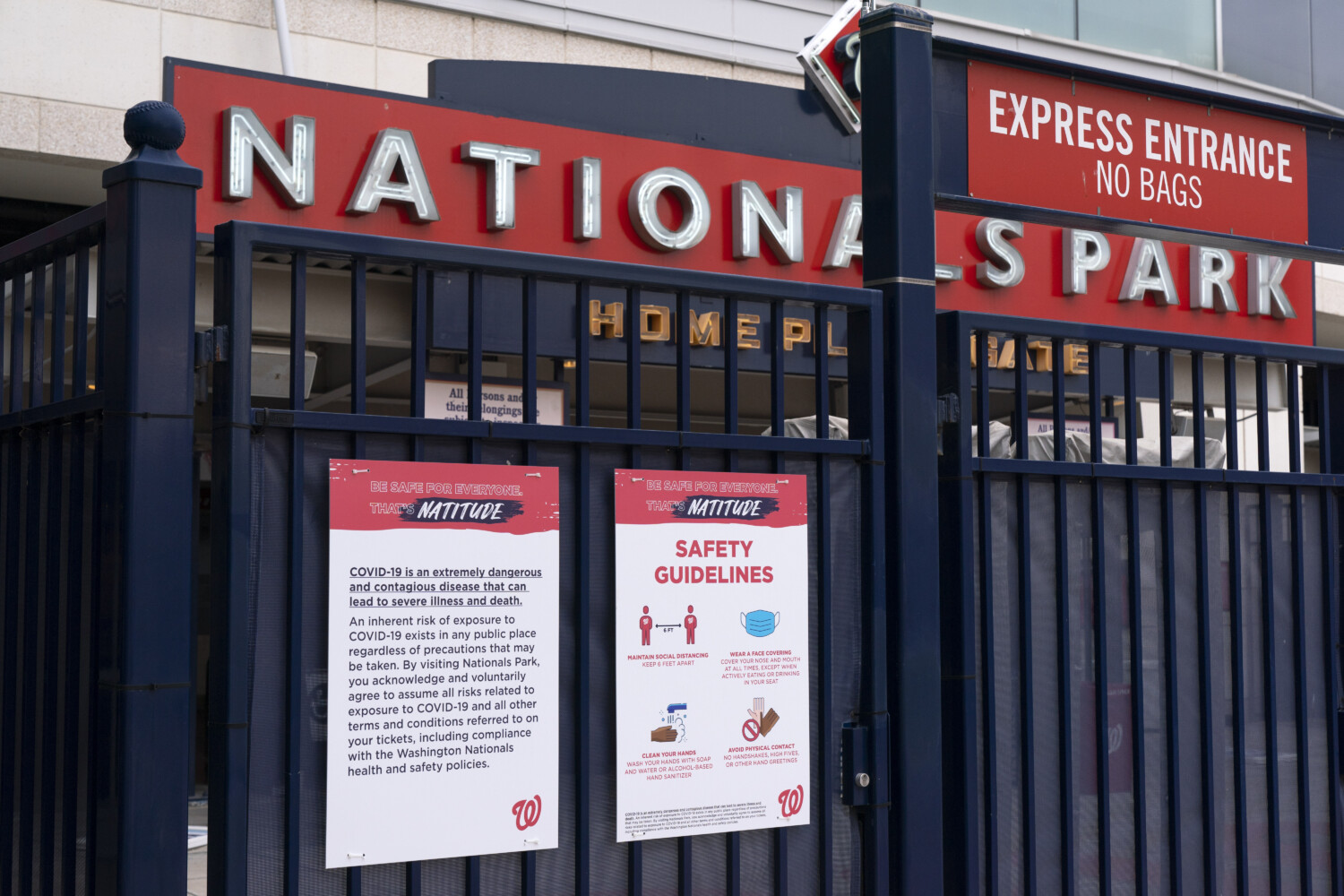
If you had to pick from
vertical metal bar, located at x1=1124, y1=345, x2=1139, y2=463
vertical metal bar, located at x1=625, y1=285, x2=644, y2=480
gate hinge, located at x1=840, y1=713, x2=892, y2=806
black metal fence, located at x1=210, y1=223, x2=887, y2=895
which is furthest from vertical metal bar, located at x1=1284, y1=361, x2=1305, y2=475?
vertical metal bar, located at x1=625, y1=285, x2=644, y2=480

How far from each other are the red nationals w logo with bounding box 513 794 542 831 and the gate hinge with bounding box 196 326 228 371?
1202 mm

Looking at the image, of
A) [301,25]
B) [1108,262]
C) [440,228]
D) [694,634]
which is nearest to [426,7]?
[301,25]

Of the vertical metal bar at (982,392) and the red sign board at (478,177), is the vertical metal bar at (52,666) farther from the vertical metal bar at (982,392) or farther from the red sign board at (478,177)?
the red sign board at (478,177)

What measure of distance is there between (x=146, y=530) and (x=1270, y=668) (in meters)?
3.37

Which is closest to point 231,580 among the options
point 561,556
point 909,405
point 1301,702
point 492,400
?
point 561,556

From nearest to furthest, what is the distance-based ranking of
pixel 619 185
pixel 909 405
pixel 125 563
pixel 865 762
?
pixel 125 563 → pixel 865 762 → pixel 909 405 → pixel 619 185

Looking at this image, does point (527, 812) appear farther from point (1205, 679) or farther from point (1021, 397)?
point (1205, 679)

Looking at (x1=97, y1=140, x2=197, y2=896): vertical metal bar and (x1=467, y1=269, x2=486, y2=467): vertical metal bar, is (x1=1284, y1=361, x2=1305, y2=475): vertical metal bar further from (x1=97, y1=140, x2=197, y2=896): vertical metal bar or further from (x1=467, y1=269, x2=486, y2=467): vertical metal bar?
(x1=97, y1=140, x2=197, y2=896): vertical metal bar

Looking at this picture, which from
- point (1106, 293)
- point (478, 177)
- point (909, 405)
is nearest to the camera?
point (909, 405)

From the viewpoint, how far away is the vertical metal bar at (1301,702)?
4535 mm

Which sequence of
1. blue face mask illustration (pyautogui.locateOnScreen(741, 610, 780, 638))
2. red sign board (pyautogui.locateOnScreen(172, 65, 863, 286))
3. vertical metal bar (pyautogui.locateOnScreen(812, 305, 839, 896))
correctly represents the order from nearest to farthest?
blue face mask illustration (pyautogui.locateOnScreen(741, 610, 780, 638)) < vertical metal bar (pyautogui.locateOnScreen(812, 305, 839, 896)) < red sign board (pyautogui.locateOnScreen(172, 65, 863, 286))

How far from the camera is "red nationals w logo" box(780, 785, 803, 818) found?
145 inches

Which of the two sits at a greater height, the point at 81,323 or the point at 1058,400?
the point at 81,323

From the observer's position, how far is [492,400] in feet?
30.0
